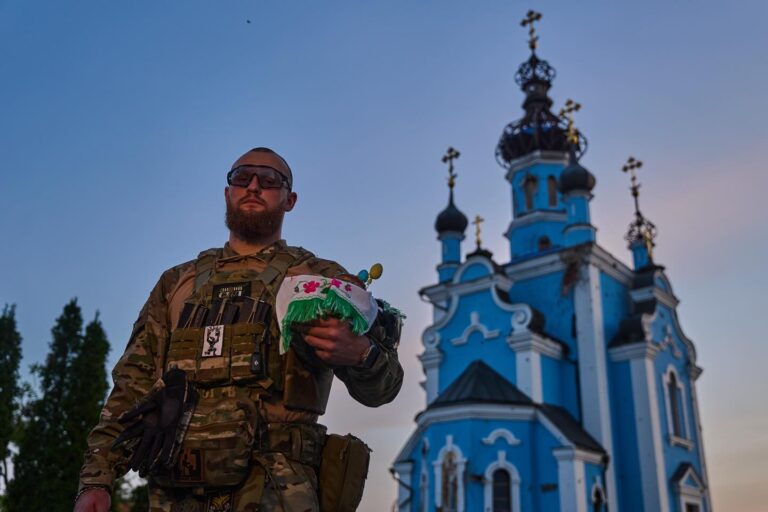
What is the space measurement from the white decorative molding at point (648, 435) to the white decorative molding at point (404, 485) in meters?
5.43

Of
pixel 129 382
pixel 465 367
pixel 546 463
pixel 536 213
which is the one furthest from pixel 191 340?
pixel 536 213

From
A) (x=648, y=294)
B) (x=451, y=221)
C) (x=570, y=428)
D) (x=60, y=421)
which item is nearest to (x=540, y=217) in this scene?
(x=451, y=221)

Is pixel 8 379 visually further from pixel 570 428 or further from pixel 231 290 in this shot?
pixel 231 290

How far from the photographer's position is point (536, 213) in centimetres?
2259

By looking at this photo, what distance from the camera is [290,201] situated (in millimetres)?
2963

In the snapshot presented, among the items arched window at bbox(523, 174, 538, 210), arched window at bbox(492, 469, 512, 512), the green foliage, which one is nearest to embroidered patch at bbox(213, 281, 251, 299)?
the green foliage

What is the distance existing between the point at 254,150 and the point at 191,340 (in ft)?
2.69

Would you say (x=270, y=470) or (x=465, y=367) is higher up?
(x=465, y=367)

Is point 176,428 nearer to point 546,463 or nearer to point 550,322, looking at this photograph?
point 546,463

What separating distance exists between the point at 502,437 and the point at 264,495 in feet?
46.7

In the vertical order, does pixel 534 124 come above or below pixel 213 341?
above

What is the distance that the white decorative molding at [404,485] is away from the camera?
17478 mm

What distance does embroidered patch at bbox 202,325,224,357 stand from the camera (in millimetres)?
2504

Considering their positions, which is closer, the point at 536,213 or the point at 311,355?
the point at 311,355
